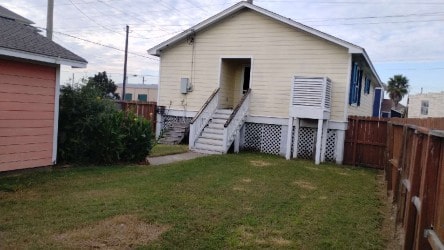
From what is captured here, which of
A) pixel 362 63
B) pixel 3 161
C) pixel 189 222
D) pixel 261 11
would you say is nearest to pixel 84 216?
pixel 189 222

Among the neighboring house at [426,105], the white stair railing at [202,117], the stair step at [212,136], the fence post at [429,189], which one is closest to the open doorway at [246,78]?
the white stair railing at [202,117]

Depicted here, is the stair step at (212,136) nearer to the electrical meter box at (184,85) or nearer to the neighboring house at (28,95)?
the electrical meter box at (184,85)

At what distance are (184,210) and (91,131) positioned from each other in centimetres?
478

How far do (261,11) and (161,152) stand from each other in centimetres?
659

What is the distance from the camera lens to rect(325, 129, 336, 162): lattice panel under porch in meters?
14.1

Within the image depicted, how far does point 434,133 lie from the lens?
3445mm

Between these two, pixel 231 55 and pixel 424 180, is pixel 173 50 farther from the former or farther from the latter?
pixel 424 180

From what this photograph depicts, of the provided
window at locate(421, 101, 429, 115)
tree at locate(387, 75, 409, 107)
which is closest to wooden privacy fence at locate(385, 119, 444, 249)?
window at locate(421, 101, 429, 115)

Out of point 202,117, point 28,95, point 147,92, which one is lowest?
point 202,117

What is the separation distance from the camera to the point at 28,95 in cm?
832

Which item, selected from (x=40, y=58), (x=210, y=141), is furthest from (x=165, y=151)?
(x=40, y=58)

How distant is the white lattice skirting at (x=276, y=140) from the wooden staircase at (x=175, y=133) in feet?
8.64

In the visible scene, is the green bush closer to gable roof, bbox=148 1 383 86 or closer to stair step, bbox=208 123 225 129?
stair step, bbox=208 123 225 129

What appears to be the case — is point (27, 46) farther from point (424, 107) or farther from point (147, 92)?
point (147, 92)
